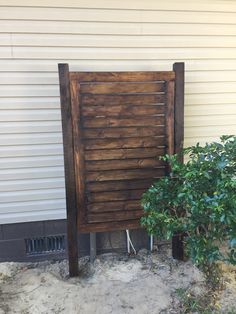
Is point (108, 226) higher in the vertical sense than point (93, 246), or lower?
higher

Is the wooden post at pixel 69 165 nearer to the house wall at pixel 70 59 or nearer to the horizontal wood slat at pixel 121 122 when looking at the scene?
the horizontal wood slat at pixel 121 122

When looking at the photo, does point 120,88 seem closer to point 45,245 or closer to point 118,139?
point 118,139

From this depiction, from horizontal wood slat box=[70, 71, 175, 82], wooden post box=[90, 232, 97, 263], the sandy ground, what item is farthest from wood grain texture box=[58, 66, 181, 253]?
the sandy ground

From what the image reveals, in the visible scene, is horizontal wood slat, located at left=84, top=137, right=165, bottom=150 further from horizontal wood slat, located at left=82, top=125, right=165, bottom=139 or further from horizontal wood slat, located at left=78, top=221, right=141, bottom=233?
horizontal wood slat, located at left=78, top=221, right=141, bottom=233

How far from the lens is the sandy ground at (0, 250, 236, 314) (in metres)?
2.48

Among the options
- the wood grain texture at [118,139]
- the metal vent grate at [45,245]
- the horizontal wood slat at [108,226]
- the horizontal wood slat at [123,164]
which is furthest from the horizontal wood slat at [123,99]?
the metal vent grate at [45,245]

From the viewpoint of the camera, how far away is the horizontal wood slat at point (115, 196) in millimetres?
2728

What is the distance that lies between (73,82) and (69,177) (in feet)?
2.42

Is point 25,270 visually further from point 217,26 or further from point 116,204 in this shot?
point 217,26

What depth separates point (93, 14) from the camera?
8.84ft

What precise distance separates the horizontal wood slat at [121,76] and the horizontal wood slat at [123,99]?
5.0 inches

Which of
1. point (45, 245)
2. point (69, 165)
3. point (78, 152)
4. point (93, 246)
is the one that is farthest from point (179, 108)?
point (45, 245)

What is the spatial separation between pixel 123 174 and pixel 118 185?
0.33ft

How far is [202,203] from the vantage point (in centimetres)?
209
